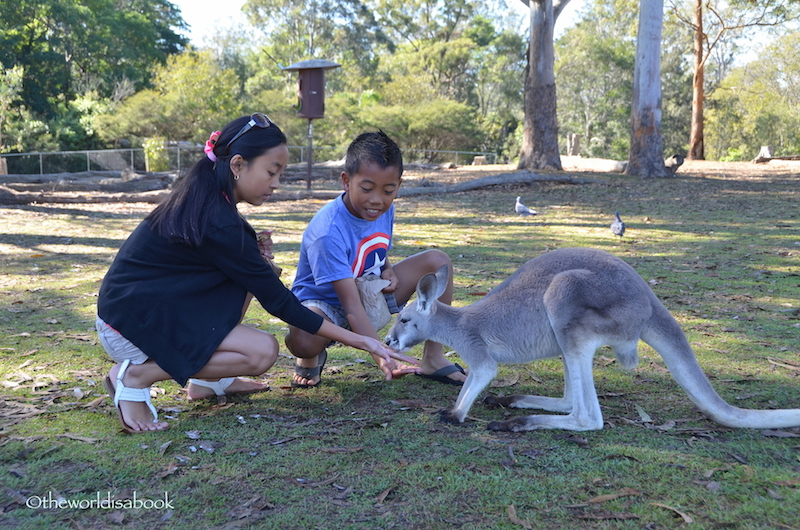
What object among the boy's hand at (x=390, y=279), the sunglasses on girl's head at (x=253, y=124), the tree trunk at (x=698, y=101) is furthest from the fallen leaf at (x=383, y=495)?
the tree trunk at (x=698, y=101)

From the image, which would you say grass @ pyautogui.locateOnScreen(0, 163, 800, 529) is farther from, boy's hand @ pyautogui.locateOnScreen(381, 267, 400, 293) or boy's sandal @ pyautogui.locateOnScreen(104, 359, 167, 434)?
boy's hand @ pyautogui.locateOnScreen(381, 267, 400, 293)

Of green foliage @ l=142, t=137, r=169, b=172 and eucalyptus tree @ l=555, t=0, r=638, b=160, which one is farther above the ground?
eucalyptus tree @ l=555, t=0, r=638, b=160

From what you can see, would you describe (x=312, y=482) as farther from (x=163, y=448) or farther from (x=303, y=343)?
(x=303, y=343)

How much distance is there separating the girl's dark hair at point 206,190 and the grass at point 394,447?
28.5 inches

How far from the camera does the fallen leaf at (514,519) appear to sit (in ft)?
5.76

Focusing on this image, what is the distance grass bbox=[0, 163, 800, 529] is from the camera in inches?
72.5

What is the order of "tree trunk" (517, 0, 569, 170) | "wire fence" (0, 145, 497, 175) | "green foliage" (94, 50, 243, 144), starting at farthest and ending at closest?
"green foliage" (94, 50, 243, 144) < "wire fence" (0, 145, 497, 175) < "tree trunk" (517, 0, 569, 170)

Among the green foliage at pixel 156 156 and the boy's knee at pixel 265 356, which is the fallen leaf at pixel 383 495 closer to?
the boy's knee at pixel 265 356

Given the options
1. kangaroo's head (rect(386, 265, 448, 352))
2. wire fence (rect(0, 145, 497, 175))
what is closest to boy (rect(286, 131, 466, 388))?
kangaroo's head (rect(386, 265, 448, 352))

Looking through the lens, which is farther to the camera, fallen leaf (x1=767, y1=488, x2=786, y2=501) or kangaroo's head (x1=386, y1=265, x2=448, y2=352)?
kangaroo's head (x1=386, y1=265, x2=448, y2=352)

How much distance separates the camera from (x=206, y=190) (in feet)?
7.66

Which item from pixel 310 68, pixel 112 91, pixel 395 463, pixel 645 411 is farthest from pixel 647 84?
pixel 112 91

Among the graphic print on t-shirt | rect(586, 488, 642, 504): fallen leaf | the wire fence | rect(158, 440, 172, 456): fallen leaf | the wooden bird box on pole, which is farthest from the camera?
the wire fence

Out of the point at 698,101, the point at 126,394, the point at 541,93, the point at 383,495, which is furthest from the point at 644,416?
the point at 698,101
